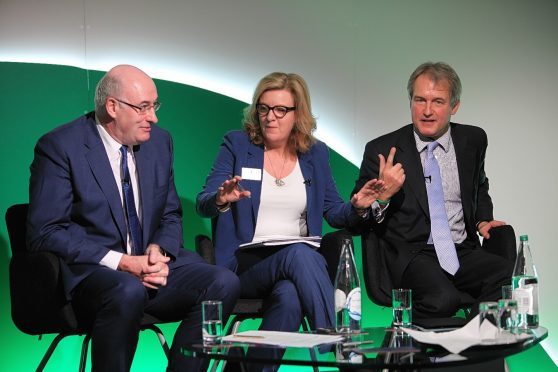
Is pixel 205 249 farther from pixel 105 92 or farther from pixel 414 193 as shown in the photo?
pixel 414 193

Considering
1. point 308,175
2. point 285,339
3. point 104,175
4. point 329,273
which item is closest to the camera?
point 285,339

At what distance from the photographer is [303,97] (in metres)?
4.41

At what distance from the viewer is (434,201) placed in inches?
170

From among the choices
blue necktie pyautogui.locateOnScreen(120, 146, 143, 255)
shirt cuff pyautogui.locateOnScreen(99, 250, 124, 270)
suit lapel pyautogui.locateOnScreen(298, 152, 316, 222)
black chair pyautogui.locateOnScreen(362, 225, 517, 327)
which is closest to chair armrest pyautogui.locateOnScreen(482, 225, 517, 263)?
black chair pyautogui.locateOnScreen(362, 225, 517, 327)

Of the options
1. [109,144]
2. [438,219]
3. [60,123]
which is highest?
[60,123]

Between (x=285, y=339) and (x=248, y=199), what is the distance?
1568 millimetres

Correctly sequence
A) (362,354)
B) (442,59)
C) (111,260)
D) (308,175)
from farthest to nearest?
1. (442,59)
2. (308,175)
3. (111,260)
4. (362,354)

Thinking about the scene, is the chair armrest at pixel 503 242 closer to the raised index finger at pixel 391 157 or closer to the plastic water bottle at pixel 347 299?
the raised index finger at pixel 391 157

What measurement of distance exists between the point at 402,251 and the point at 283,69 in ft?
4.99

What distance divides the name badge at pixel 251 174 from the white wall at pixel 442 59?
0.94m

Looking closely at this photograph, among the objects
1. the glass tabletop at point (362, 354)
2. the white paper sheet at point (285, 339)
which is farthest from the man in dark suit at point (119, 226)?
the glass tabletop at point (362, 354)

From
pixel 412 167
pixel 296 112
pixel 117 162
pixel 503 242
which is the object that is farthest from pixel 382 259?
pixel 117 162

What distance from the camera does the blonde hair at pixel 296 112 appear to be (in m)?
4.37

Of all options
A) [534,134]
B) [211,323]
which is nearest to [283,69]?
[534,134]
